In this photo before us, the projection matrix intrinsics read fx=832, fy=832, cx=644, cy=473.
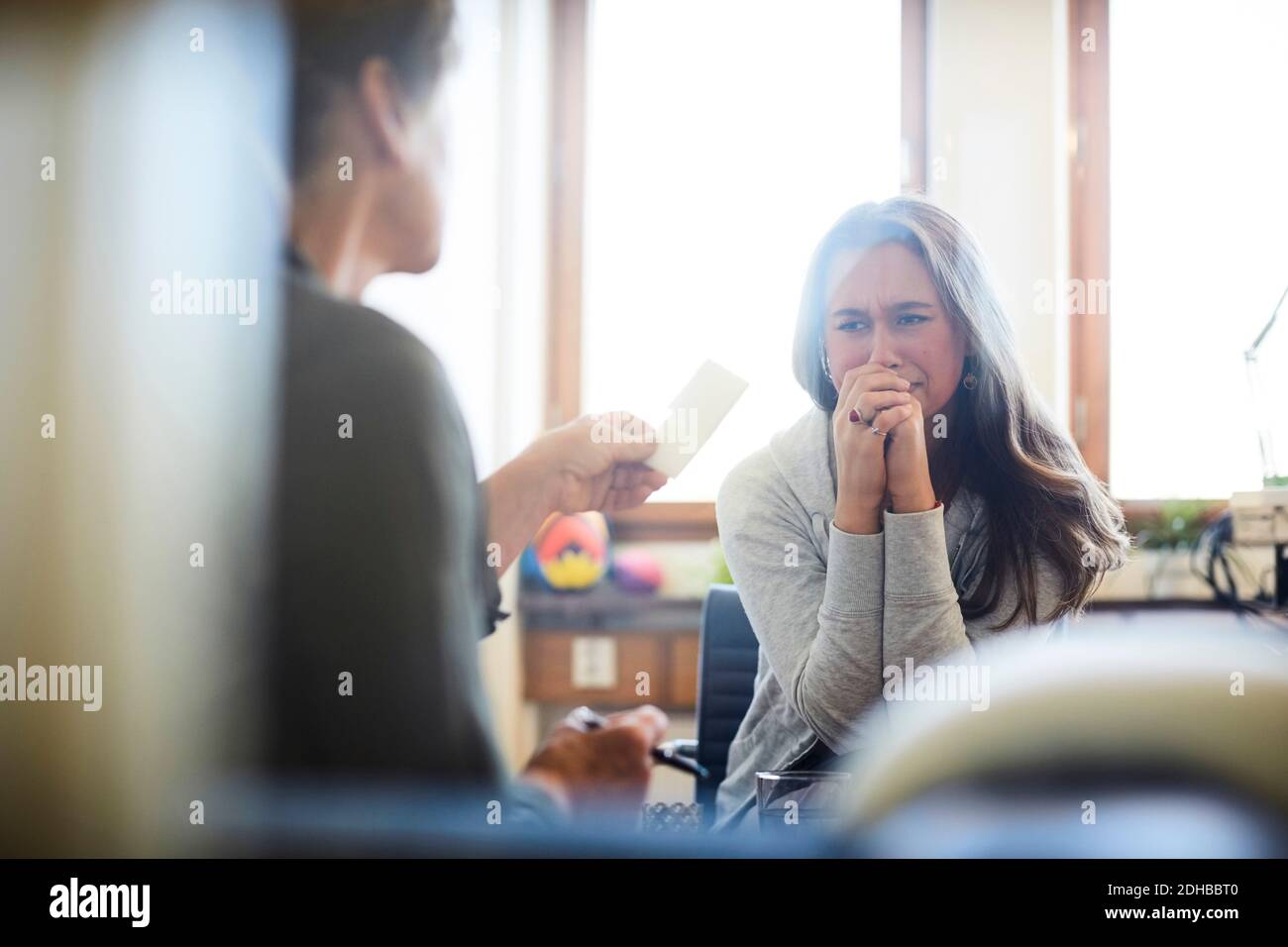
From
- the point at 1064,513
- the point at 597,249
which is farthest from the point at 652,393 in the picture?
the point at 1064,513

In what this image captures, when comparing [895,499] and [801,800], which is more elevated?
[895,499]

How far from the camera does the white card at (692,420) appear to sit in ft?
2.91

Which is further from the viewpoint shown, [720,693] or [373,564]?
[720,693]

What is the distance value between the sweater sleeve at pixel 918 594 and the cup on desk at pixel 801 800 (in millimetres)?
142

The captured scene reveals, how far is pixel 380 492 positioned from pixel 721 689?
416mm

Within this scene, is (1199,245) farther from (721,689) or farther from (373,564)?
(373,564)

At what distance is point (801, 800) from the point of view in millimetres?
869

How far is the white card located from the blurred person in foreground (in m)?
0.14

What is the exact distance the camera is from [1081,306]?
0.91 m

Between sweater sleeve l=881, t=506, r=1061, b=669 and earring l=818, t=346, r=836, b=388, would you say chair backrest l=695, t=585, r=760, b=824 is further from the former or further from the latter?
earring l=818, t=346, r=836, b=388

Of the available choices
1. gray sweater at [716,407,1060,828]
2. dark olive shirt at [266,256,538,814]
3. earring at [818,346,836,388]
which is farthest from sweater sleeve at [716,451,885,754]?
dark olive shirt at [266,256,538,814]

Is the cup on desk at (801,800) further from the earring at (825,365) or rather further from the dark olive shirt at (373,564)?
the earring at (825,365)

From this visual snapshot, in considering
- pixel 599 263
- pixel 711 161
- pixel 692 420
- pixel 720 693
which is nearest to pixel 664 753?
pixel 720 693

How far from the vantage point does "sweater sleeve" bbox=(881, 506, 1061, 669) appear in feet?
2.70
